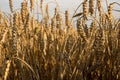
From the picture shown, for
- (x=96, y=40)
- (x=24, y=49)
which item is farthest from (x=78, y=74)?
(x=24, y=49)

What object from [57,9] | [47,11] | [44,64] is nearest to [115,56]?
[44,64]

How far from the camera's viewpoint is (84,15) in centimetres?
144

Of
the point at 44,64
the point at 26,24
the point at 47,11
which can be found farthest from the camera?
the point at 47,11

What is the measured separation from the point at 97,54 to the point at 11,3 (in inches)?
31.3

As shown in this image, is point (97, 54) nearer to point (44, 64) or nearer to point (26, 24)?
point (44, 64)

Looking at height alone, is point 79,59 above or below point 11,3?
below

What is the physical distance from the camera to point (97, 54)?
5.23ft

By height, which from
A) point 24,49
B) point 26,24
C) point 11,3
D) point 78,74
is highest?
point 11,3

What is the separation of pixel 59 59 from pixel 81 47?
0.45ft

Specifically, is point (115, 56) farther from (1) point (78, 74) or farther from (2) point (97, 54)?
(1) point (78, 74)

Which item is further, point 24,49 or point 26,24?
point 26,24

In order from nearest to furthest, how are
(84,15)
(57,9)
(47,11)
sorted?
1. (84,15)
2. (57,9)
3. (47,11)

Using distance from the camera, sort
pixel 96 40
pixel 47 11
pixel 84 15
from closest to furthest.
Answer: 1. pixel 84 15
2. pixel 96 40
3. pixel 47 11

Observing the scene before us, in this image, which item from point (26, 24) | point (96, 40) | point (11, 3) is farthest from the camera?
point (11, 3)
